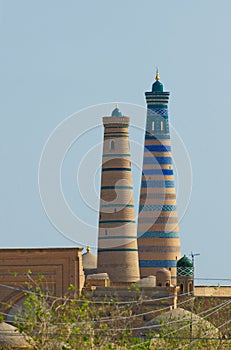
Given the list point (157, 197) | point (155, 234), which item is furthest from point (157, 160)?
point (155, 234)

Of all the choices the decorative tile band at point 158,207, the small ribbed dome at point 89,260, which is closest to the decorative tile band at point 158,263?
the decorative tile band at point 158,207

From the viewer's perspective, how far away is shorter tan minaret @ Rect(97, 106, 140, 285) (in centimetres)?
3347

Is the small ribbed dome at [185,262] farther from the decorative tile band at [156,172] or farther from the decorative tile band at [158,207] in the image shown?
the decorative tile band at [156,172]

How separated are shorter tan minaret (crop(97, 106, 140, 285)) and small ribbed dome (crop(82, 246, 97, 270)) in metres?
0.69

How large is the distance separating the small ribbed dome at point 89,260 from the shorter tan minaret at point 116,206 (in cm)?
69

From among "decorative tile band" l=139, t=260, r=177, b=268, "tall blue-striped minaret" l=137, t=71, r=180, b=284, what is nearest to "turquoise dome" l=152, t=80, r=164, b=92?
"tall blue-striped minaret" l=137, t=71, r=180, b=284

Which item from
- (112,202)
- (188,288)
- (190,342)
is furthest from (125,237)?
(190,342)

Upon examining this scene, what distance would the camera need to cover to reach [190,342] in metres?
21.1

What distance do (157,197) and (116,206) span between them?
10.3 ft

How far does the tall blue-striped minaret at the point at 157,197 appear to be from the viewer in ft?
118

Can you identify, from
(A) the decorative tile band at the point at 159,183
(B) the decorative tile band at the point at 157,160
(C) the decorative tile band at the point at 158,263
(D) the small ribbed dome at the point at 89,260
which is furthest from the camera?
(B) the decorative tile band at the point at 157,160

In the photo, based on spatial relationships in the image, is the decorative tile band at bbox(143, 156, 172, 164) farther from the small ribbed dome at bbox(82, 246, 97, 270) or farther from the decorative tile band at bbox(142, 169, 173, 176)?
the small ribbed dome at bbox(82, 246, 97, 270)

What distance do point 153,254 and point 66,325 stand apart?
55.7 ft

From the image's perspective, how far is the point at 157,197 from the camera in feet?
119
